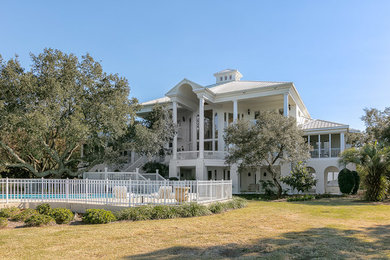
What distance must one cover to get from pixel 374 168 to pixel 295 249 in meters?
14.7

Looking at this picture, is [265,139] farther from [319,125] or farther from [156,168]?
[156,168]

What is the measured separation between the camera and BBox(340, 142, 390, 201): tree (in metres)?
18.7

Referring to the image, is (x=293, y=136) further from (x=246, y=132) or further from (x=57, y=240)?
(x=57, y=240)

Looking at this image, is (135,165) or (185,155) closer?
(185,155)

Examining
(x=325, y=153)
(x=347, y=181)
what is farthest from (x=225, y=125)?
(x=347, y=181)

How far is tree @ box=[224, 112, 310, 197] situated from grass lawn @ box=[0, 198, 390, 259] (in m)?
9.28

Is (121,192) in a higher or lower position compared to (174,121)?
lower

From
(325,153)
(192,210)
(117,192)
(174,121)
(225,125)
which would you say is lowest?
(192,210)

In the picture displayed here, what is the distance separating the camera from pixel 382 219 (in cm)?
1177

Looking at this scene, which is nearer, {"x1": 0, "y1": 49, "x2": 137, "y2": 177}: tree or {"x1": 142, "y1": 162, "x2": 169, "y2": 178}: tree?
{"x1": 0, "y1": 49, "x2": 137, "y2": 177}: tree

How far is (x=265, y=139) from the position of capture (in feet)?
66.8

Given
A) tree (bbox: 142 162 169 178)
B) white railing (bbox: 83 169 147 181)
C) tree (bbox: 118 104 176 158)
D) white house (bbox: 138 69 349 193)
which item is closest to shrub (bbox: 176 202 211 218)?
white railing (bbox: 83 169 147 181)

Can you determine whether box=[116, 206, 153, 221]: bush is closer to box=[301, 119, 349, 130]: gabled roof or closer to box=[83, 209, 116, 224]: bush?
box=[83, 209, 116, 224]: bush

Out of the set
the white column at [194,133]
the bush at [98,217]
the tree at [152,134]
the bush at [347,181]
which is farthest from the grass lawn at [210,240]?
the white column at [194,133]
